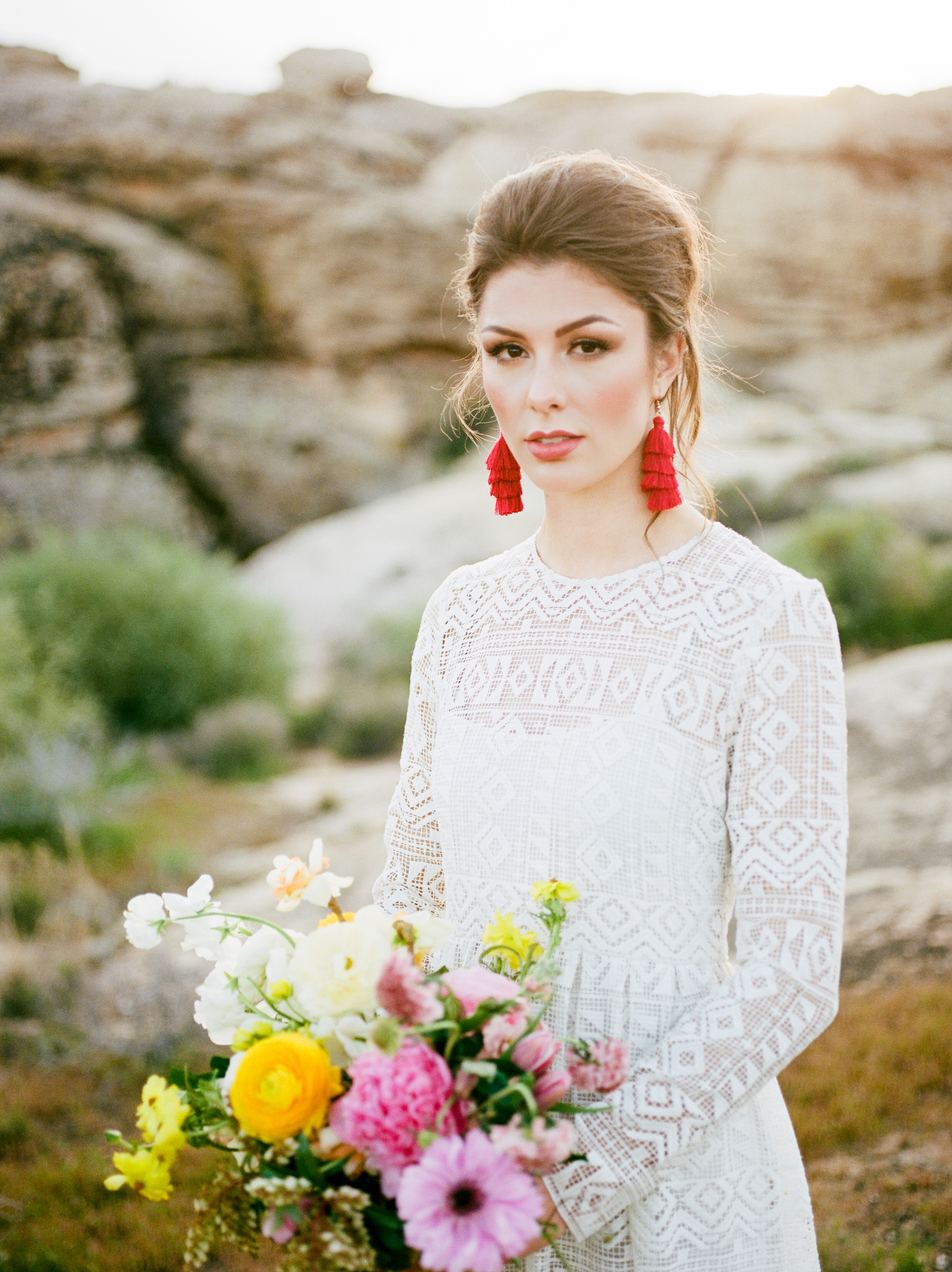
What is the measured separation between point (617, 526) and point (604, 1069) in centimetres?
91

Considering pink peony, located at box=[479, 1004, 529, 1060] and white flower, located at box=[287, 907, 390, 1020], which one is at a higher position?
white flower, located at box=[287, 907, 390, 1020]

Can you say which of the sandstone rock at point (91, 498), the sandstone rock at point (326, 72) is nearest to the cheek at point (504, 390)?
the sandstone rock at point (91, 498)

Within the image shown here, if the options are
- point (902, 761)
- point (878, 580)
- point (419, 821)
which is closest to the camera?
point (419, 821)

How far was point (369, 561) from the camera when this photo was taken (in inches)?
492

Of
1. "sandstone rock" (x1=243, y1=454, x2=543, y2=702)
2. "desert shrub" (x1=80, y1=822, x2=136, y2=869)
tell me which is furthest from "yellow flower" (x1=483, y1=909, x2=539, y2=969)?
"sandstone rock" (x1=243, y1=454, x2=543, y2=702)

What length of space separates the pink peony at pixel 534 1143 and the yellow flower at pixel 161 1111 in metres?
0.43

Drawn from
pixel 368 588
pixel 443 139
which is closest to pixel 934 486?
pixel 368 588

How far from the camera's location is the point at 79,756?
25.5 ft

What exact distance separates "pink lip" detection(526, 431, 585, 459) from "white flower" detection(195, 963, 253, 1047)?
0.93 metres

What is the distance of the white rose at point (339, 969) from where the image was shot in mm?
1131

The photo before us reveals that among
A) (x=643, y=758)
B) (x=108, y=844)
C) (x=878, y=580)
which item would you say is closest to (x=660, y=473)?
(x=643, y=758)

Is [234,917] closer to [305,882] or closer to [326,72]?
[305,882]

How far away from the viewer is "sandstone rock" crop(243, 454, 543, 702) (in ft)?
38.5

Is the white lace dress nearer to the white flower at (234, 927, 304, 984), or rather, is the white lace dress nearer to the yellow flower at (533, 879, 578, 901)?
the yellow flower at (533, 879, 578, 901)
